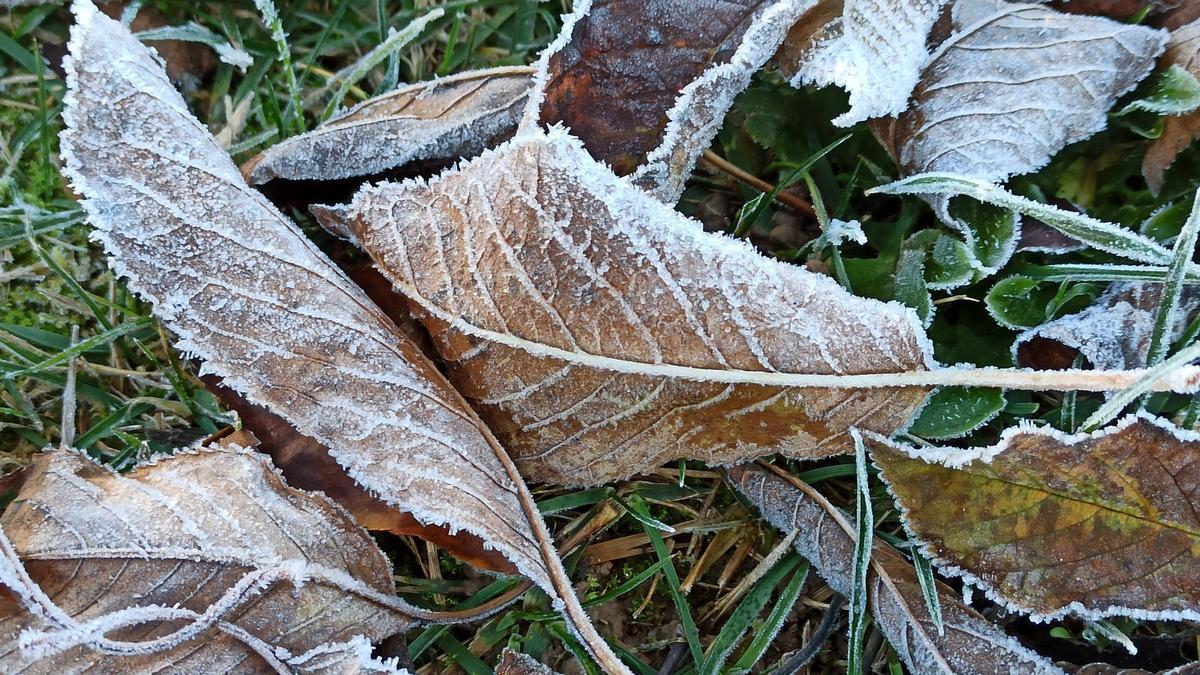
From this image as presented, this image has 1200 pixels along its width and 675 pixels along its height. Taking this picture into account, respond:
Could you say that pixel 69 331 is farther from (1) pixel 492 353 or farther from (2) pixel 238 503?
(1) pixel 492 353

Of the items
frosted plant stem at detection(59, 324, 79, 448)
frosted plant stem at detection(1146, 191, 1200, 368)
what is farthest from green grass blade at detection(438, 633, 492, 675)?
frosted plant stem at detection(1146, 191, 1200, 368)

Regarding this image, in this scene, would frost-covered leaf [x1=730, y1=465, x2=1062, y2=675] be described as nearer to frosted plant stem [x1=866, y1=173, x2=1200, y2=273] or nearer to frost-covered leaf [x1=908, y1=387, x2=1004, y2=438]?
frost-covered leaf [x1=908, y1=387, x2=1004, y2=438]

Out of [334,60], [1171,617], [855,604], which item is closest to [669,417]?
[855,604]

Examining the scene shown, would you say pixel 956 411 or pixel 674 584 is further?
pixel 674 584

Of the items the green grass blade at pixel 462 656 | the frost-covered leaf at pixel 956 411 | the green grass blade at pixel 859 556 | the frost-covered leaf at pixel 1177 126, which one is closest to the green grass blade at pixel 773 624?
the green grass blade at pixel 859 556

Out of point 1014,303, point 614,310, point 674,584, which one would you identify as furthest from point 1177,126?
point 674,584

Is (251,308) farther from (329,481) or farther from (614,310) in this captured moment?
(614,310)

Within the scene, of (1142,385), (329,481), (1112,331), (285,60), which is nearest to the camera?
(1142,385)
